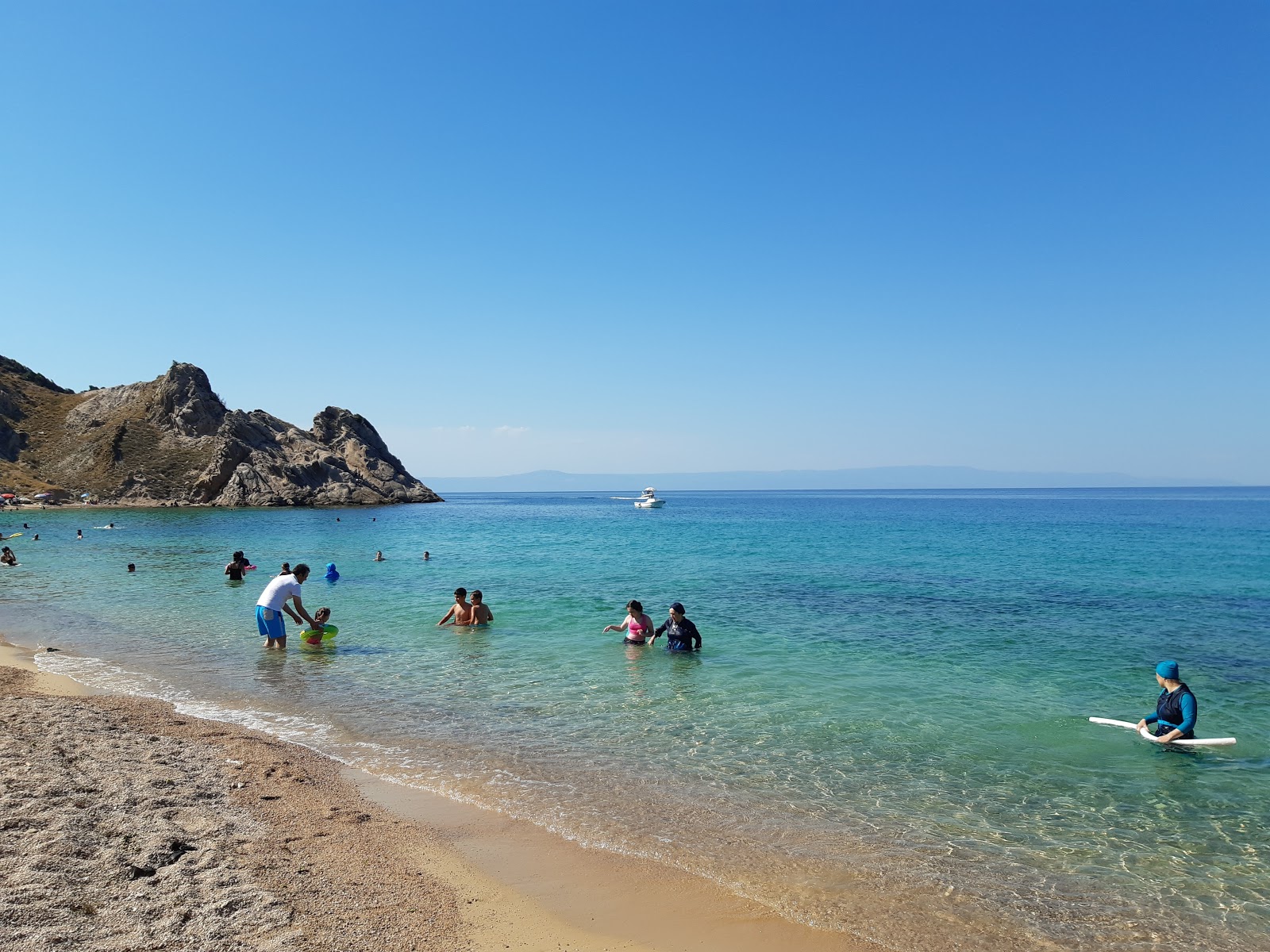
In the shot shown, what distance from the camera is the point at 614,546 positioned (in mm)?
50812

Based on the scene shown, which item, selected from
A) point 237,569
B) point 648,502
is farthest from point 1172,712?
point 648,502

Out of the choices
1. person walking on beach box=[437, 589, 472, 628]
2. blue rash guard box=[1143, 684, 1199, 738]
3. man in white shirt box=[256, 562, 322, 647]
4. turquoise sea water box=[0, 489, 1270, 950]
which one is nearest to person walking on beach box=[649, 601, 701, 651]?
turquoise sea water box=[0, 489, 1270, 950]

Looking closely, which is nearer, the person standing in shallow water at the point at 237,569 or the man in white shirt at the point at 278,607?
the man in white shirt at the point at 278,607

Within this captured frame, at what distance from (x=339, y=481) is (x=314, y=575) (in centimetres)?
8497

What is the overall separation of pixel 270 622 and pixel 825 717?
12772mm

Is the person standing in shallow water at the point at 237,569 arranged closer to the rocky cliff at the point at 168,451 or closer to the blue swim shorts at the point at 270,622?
the blue swim shorts at the point at 270,622

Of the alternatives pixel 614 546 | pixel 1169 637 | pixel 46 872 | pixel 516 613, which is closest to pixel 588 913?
pixel 46 872

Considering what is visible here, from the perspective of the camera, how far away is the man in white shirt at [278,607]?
56.2ft

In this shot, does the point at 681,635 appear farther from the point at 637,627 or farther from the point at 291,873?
the point at 291,873

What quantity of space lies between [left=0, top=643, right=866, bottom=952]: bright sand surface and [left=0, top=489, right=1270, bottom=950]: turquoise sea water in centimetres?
61

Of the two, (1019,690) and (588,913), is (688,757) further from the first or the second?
(1019,690)

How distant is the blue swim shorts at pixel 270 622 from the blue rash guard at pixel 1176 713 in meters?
17.1

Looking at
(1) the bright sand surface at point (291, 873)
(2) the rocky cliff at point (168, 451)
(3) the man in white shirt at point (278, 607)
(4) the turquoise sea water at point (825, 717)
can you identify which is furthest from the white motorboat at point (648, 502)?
(1) the bright sand surface at point (291, 873)

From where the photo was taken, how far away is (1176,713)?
416 inches
